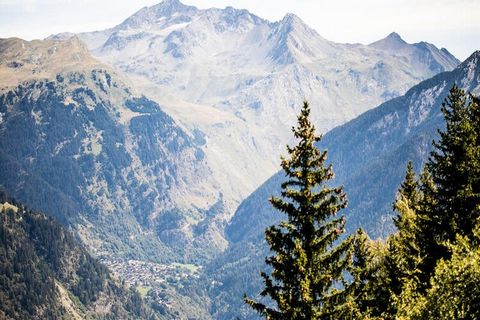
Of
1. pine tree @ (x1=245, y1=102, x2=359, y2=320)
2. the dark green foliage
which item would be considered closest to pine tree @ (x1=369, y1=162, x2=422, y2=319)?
the dark green foliage

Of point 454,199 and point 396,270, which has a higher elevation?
point 454,199

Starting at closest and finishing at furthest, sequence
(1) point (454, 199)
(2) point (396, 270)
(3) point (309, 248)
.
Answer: (3) point (309, 248) < (1) point (454, 199) < (2) point (396, 270)

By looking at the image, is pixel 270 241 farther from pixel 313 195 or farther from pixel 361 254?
pixel 361 254

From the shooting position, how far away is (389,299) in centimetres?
4347

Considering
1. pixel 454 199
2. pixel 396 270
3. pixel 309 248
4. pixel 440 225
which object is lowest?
pixel 309 248

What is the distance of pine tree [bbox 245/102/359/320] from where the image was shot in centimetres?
3158

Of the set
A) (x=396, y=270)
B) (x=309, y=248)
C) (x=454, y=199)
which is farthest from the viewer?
(x=396, y=270)

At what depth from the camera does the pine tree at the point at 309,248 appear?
31578mm

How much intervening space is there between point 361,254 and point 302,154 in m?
24.4

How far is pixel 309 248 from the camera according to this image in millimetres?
32500

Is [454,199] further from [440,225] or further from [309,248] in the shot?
[309,248]

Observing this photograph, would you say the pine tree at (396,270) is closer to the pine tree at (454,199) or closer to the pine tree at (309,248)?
the pine tree at (454,199)

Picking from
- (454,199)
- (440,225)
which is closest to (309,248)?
(440,225)

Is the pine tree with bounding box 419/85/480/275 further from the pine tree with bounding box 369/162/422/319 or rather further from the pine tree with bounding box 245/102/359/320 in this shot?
the pine tree with bounding box 245/102/359/320
